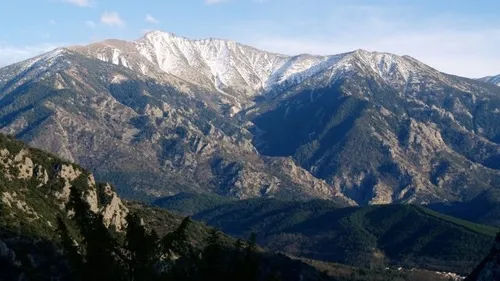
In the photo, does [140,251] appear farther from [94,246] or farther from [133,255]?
[94,246]

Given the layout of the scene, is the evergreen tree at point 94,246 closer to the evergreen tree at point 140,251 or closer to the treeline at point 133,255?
the treeline at point 133,255

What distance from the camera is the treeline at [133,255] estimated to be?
48281 mm

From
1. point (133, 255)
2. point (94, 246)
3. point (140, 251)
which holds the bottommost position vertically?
point (133, 255)

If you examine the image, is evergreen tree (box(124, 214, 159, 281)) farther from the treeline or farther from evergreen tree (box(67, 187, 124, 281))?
evergreen tree (box(67, 187, 124, 281))

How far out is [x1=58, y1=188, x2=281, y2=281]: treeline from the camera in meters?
48.3

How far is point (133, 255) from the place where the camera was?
5025cm

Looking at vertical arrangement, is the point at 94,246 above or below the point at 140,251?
above

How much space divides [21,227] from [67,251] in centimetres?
14187

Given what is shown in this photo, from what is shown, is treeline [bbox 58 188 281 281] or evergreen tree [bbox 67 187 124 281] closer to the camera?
evergreen tree [bbox 67 187 124 281]

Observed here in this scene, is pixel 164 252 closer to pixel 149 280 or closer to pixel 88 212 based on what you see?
pixel 149 280

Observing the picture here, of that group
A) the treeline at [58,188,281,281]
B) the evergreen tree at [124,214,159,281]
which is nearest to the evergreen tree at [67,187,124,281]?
the treeline at [58,188,281,281]

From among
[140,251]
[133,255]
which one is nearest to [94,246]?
[133,255]

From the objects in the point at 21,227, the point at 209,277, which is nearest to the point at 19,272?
the point at 21,227

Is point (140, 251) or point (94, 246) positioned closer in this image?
point (94, 246)
